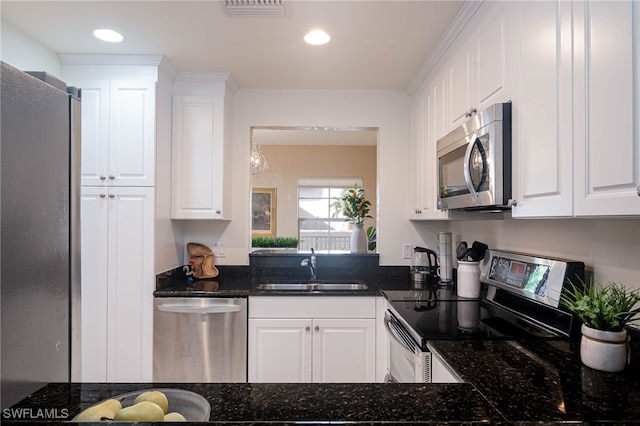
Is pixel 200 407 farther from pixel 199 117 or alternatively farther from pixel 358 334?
pixel 199 117

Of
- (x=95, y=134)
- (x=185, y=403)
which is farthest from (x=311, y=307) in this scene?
(x=95, y=134)

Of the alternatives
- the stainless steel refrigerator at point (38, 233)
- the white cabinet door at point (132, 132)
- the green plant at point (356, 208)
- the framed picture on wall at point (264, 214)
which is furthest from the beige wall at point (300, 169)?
the stainless steel refrigerator at point (38, 233)

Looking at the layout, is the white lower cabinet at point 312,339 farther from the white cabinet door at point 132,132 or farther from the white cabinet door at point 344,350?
the white cabinet door at point 132,132

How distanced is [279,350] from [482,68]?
6.57 feet

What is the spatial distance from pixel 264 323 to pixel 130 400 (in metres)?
1.67

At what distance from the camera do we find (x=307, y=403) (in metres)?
0.82

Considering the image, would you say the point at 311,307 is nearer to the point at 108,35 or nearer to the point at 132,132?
the point at 132,132

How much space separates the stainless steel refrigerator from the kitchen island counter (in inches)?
2.4

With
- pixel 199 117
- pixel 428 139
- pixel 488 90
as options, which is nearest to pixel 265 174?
pixel 199 117

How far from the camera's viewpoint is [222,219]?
2.81 metres

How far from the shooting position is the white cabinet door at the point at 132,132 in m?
2.44

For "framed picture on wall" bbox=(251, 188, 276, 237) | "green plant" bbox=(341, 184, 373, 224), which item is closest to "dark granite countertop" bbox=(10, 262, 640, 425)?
"green plant" bbox=(341, 184, 373, 224)

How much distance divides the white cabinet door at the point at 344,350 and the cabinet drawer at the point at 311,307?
47 mm

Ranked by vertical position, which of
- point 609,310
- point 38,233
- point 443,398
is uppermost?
point 38,233
